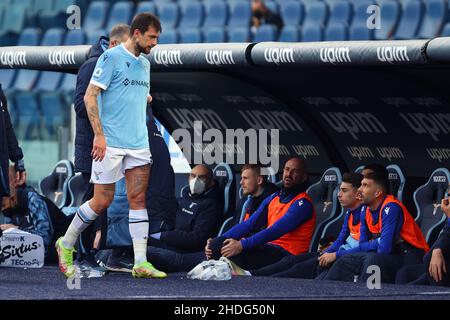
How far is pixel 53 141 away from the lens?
1875 centimetres

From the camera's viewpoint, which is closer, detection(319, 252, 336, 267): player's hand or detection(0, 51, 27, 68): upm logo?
detection(319, 252, 336, 267): player's hand

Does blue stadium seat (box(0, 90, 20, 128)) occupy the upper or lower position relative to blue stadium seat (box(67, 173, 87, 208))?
upper

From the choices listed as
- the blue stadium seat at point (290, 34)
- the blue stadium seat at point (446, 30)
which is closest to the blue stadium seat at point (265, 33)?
the blue stadium seat at point (290, 34)

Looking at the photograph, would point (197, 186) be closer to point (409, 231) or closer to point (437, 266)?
point (409, 231)

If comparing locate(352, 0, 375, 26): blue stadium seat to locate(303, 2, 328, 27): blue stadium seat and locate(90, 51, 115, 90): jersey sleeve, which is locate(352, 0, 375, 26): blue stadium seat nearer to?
locate(303, 2, 328, 27): blue stadium seat

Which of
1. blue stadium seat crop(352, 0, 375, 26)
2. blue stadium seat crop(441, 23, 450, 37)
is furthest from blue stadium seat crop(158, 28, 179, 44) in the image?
blue stadium seat crop(441, 23, 450, 37)

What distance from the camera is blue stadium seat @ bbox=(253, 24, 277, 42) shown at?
19.2m

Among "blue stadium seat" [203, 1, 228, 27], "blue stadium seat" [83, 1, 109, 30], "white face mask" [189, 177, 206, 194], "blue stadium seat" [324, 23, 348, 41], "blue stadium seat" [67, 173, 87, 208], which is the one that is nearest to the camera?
"white face mask" [189, 177, 206, 194]

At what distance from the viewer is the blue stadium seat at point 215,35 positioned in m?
19.9

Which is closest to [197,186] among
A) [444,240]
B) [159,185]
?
[159,185]

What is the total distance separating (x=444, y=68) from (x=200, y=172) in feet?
7.59

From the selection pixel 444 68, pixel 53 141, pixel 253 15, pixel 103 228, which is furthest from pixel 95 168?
pixel 253 15

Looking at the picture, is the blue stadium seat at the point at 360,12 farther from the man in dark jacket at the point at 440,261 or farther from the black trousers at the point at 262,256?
the man in dark jacket at the point at 440,261

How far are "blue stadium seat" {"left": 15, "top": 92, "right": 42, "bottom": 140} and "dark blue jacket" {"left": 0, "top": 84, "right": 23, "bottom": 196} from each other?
1034 centimetres
